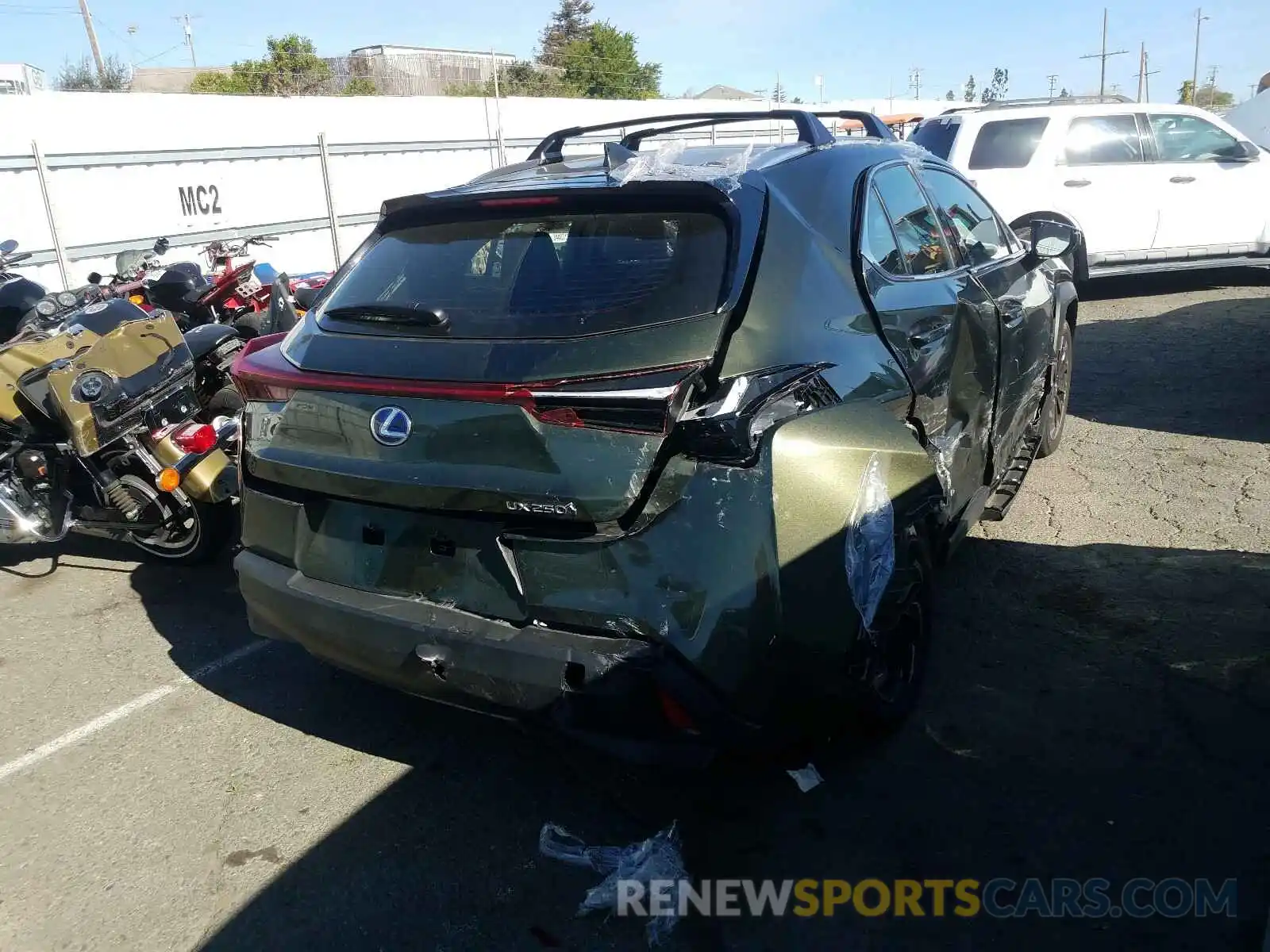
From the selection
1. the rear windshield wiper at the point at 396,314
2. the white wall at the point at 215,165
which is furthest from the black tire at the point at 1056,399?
the white wall at the point at 215,165

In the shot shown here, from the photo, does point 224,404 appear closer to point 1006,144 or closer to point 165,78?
point 1006,144

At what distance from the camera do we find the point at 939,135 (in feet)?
35.4

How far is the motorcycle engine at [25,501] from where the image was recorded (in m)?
4.50

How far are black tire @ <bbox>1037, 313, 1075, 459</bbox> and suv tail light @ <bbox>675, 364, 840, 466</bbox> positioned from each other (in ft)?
10.5

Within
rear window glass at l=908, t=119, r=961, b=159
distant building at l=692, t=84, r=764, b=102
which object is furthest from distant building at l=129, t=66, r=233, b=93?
rear window glass at l=908, t=119, r=961, b=159

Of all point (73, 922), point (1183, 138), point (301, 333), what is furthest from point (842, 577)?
point (1183, 138)

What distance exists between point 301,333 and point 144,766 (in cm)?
156

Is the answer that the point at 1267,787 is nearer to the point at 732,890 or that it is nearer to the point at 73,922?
the point at 732,890

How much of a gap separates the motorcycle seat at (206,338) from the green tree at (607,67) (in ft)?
175

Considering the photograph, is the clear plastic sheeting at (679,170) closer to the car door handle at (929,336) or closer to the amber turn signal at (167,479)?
the car door handle at (929,336)

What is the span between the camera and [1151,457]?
556 centimetres

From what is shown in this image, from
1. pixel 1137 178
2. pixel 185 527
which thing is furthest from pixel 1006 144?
pixel 185 527

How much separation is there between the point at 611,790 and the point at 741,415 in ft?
4.24

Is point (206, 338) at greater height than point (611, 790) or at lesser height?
greater
